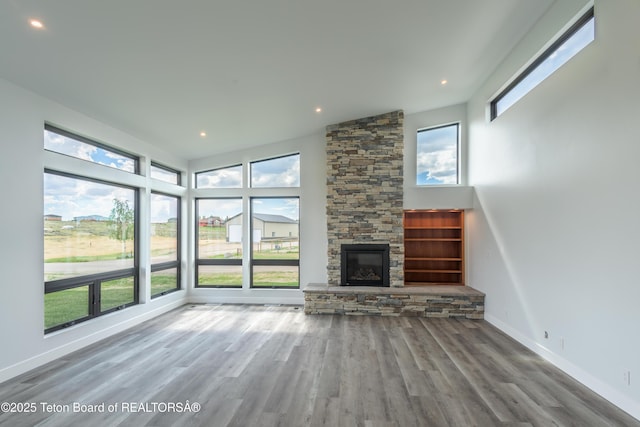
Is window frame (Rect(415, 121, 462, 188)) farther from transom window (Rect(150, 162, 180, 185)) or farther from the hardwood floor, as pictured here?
transom window (Rect(150, 162, 180, 185))

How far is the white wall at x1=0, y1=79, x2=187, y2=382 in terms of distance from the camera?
123 inches

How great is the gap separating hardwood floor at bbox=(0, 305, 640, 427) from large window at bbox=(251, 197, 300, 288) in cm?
182

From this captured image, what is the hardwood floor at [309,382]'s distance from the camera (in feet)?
8.14

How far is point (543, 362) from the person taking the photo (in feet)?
11.5

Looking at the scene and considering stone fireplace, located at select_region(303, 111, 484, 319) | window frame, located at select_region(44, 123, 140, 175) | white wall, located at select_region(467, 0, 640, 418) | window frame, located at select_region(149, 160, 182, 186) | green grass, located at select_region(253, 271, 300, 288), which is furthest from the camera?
green grass, located at select_region(253, 271, 300, 288)

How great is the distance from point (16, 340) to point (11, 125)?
2315 millimetres

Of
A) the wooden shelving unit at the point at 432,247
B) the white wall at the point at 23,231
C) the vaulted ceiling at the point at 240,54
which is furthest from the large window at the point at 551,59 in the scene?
the white wall at the point at 23,231

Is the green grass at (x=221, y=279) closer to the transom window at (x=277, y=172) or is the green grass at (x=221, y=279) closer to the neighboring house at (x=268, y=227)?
the neighboring house at (x=268, y=227)

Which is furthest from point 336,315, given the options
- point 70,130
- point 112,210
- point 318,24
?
point 70,130

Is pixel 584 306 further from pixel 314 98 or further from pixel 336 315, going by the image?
pixel 314 98

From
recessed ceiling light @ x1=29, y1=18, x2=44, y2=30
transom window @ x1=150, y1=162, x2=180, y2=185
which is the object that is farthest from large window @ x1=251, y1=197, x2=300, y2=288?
recessed ceiling light @ x1=29, y1=18, x2=44, y2=30

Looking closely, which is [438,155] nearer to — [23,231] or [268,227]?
[268,227]

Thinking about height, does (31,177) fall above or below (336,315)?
above

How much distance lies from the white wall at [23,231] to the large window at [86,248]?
0.75ft
